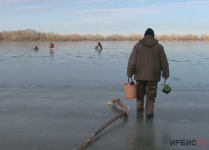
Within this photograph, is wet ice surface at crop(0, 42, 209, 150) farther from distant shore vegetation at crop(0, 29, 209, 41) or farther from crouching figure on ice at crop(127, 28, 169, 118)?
distant shore vegetation at crop(0, 29, 209, 41)

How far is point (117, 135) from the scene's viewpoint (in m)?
4.55

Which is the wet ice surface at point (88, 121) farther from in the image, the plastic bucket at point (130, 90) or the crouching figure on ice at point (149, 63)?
the crouching figure on ice at point (149, 63)

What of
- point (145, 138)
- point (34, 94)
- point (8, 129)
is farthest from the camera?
point (34, 94)

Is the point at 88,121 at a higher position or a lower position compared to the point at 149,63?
lower

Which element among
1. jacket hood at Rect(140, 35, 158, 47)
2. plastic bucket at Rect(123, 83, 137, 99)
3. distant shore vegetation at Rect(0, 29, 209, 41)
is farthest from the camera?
distant shore vegetation at Rect(0, 29, 209, 41)

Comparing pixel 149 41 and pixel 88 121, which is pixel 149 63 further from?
pixel 88 121

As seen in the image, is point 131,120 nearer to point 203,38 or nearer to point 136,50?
point 136,50

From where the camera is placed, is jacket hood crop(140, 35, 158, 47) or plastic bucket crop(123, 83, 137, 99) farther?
plastic bucket crop(123, 83, 137, 99)

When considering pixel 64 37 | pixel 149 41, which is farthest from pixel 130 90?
pixel 64 37

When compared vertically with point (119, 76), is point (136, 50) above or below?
above

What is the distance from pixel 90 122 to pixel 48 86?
4839mm

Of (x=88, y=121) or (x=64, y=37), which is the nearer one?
(x=88, y=121)

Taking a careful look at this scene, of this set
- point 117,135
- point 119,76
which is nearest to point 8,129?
point 117,135

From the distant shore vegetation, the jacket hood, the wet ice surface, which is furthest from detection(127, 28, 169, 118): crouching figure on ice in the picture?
the distant shore vegetation
